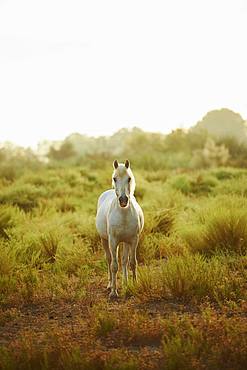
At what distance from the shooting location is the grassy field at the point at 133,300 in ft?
14.4

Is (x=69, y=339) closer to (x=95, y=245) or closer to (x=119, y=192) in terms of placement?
(x=119, y=192)

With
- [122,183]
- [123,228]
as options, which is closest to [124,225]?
[123,228]

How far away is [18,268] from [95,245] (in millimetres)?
2360

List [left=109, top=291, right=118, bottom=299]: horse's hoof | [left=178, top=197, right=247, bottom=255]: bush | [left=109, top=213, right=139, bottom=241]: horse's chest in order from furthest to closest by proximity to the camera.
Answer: [left=178, top=197, right=247, bottom=255]: bush
[left=109, top=213, right=139, bottom=241]: horse's chest
[left=109, top=291, right=118, bottom=299]: horse's hoof

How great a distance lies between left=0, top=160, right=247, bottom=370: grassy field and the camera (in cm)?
439

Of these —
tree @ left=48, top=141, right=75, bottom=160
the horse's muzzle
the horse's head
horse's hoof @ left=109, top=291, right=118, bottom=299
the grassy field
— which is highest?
tree @ left=48, top=141, right=75, bottom=160

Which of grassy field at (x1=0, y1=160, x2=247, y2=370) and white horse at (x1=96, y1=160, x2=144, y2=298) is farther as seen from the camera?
white horse at (x1=96, y1=160, x2=144, y2=298)

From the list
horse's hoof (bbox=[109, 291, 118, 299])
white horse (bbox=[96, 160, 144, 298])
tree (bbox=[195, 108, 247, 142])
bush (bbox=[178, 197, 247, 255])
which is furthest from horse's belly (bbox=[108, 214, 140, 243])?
tree (bbox=[195, 108, 247, 142])

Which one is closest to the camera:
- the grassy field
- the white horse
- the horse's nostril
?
the grassy field

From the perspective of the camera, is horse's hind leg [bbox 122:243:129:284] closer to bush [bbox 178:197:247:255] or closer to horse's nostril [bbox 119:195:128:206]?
horse's nostril [bbox 119:195:128:206]

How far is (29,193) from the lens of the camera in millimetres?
17109

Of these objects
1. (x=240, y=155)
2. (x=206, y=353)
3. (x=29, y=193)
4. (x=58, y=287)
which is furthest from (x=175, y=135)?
(x=206, y=353)

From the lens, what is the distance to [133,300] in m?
6.59

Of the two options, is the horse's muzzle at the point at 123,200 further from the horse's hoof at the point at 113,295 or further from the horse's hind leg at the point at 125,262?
the horse's hoof at the point at 113,295
